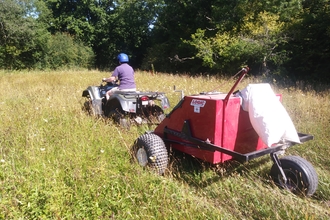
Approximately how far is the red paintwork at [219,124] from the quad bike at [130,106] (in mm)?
1575

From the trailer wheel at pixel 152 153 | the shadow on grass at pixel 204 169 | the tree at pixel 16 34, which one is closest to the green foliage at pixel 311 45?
the shadow on grass at pixel 204 169

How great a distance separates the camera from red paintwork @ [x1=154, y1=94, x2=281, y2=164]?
9.05 ft

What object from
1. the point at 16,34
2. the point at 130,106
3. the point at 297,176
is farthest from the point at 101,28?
the point at 297,176

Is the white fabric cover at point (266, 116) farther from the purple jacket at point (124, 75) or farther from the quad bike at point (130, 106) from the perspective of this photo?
the purple jacket at point (124, 75)

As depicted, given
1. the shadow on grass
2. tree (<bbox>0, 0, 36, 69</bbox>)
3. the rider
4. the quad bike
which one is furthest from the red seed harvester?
tree (<bbox>0, 0, 36, 69</bbox>)

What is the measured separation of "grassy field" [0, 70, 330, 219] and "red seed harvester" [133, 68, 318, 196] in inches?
6.5

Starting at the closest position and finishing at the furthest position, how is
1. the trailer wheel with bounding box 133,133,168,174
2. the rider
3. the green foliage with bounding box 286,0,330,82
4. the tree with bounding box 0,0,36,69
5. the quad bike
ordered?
the trailer wheel with bounding box 133,133,168,174 < the quad bike < the rider < the green foliage with bounding box 286,0,330,82 < the tree with bounding box 0,0,36,69

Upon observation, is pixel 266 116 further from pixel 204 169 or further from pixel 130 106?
pixel 130 106

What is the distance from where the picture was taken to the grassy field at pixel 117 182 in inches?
93.0

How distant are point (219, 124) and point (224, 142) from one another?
220mm

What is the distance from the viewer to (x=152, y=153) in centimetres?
316

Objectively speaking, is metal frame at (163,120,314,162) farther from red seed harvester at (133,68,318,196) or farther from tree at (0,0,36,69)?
tree at (0,0,36,69)

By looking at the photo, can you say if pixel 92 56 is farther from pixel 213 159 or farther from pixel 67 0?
pixel 213 159

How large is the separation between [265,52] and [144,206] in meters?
10.1
